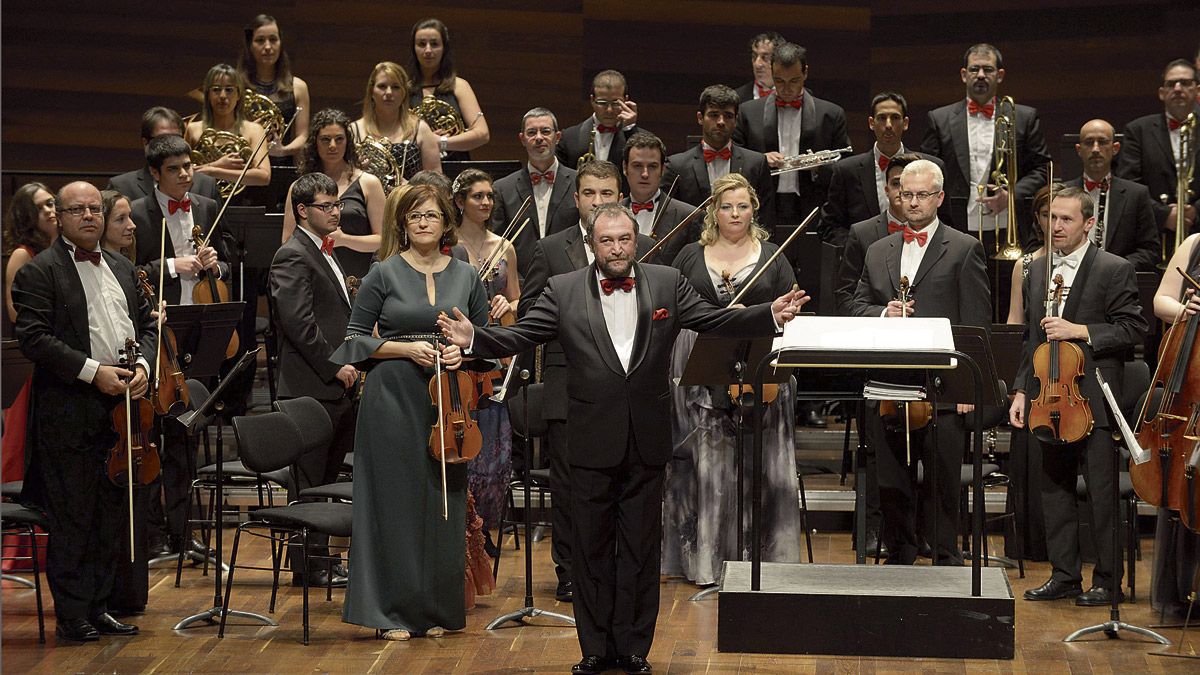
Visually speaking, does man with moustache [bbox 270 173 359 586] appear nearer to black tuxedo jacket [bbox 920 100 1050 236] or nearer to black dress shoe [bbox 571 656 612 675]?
black dress shoe [bbox 571 656 612 675]

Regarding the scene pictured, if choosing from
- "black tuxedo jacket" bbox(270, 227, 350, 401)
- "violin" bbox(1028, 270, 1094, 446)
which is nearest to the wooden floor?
"violin" bbox(1028, 270, 1094, 446)

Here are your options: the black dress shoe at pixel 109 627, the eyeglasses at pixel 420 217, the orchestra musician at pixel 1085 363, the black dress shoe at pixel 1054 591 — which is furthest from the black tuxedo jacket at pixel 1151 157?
the black dress shoe at pixel 109 627

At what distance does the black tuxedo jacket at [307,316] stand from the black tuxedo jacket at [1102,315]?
2507 mm

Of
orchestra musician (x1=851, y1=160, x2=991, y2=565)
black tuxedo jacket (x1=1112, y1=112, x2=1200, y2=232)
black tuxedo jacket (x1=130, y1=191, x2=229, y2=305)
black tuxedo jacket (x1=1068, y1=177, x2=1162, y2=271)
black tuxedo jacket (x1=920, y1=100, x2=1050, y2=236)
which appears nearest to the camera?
orchestra musician (x1=851, y1=160, x2=991, y2=565)

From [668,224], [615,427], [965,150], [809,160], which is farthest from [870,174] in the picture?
[615,427]

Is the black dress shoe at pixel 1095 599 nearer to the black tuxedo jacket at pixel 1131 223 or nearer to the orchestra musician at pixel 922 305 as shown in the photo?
the orchestra musician at pixel 922 305

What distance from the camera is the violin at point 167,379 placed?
202 inches

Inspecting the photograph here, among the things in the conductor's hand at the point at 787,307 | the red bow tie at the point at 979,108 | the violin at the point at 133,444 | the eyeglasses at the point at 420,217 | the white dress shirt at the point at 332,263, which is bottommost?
the violin at the point at 133,444

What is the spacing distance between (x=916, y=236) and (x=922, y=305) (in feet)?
0.80

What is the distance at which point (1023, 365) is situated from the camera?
5.63 m

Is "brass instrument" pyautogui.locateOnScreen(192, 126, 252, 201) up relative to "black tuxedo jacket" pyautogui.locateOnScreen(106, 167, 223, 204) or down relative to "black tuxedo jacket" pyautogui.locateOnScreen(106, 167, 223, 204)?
up

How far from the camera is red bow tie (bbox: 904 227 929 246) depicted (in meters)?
5.41

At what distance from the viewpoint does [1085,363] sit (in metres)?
5.41

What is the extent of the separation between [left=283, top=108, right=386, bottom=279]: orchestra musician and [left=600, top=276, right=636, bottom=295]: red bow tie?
1.96 meters
